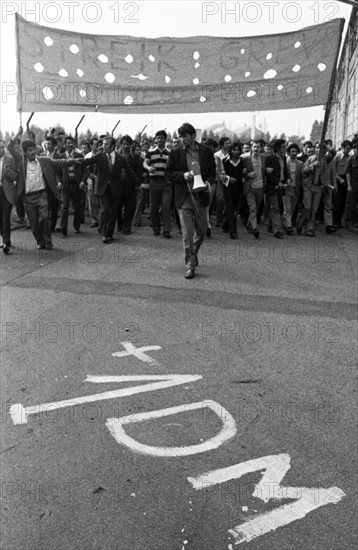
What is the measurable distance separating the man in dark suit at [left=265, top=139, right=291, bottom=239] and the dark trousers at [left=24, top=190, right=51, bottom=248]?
4.07 meters

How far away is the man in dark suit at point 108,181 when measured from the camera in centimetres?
922

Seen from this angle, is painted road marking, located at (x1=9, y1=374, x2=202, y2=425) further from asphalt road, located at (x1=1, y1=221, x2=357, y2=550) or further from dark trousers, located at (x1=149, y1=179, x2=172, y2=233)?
dark trousers, located at (x1=149, y1=179, x2=172, y2=233)

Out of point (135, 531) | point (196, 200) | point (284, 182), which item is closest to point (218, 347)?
point (135, 531)

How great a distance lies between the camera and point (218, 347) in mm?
4711

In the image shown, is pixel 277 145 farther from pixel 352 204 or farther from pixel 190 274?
pixel 190 274

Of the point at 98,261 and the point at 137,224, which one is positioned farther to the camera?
the point at 137,224

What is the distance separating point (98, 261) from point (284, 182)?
4.05m

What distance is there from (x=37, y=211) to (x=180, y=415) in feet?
19.7

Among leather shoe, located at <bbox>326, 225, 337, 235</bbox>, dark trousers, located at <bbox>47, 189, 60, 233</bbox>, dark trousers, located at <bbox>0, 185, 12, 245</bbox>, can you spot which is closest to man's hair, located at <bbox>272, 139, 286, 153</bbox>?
leather shoe, located at <bbox>326, 225, 337, 235</bbox>

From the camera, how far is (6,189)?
8508mm

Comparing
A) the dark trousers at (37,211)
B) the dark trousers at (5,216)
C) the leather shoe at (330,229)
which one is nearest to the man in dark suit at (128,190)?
the dark trousers at (37,211)

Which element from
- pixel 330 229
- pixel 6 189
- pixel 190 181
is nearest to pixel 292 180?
pixel 330 229

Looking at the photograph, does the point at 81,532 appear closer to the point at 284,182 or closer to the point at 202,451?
the point at 202,451

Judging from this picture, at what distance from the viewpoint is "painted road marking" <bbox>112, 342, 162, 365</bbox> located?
4.44m
